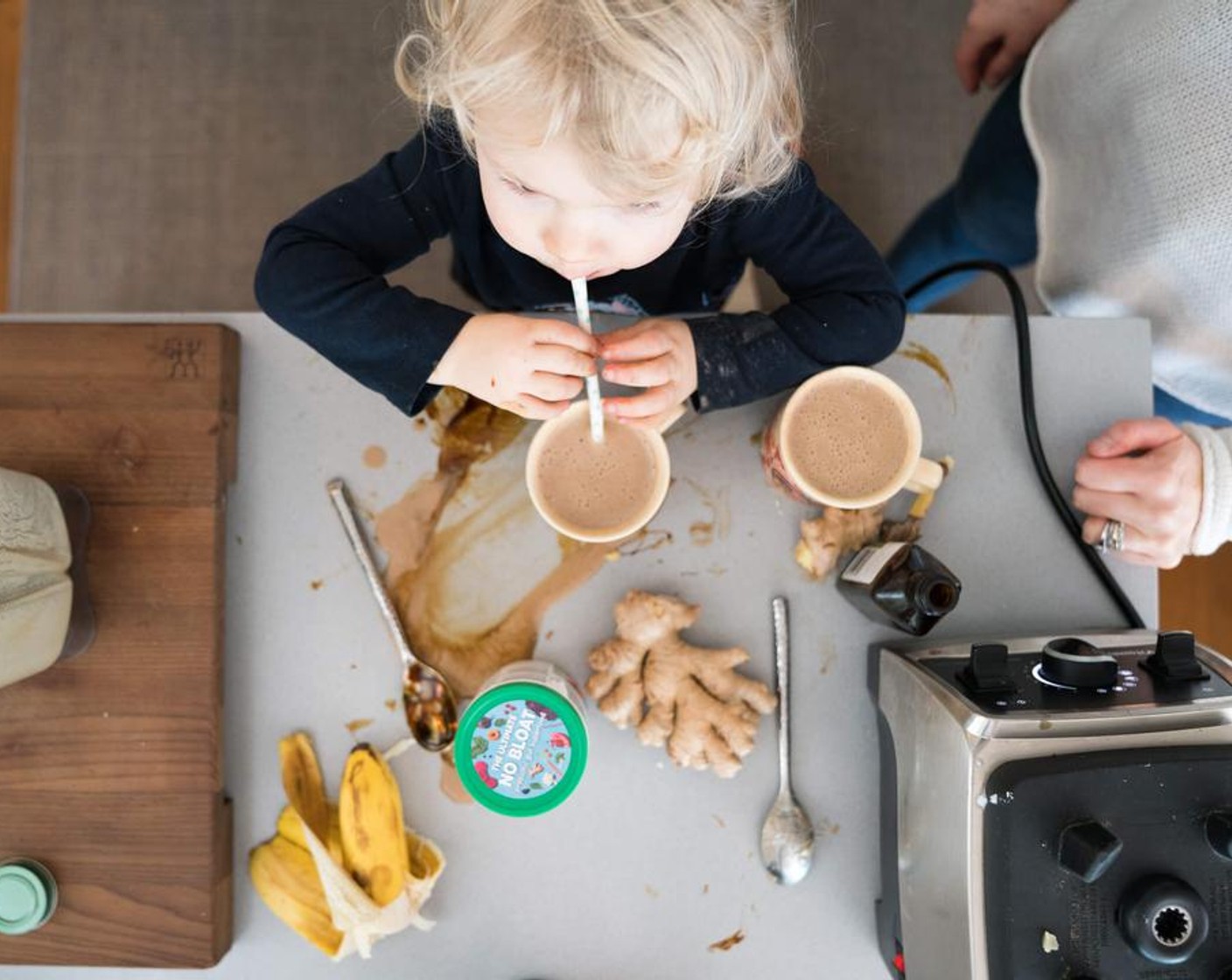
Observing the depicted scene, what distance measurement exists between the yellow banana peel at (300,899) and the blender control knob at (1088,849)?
57cm

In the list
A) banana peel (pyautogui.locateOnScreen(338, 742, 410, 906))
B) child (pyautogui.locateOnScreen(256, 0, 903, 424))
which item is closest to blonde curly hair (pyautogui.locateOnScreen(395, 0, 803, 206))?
child (pyautogui.locateOnScreen(256, 0, 903, 424))

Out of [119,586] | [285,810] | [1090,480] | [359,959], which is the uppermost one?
[1090,480]

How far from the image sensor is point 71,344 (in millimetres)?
732

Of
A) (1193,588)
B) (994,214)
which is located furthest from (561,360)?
(1193,588)

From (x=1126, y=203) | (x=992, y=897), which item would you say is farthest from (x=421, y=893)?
(x=1126, y=203)

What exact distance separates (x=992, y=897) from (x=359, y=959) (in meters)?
0.52

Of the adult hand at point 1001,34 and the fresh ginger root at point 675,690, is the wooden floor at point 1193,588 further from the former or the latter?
the fresh ginger root at point 675,690

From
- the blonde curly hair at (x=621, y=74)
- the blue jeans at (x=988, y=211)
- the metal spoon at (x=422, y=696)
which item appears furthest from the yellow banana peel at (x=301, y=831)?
the blue jeans at (x=988, y=211)

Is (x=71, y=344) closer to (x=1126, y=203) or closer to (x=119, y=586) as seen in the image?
(x=119, y=586)

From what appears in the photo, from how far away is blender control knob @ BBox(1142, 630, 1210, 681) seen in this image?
0.63 metres

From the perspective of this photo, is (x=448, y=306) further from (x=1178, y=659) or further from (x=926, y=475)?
(x=1178, y=659)

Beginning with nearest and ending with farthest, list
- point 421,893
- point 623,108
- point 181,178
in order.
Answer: point 623,108 → point 421,893 → point 181,178

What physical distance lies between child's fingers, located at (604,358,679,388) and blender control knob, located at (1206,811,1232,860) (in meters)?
0.48

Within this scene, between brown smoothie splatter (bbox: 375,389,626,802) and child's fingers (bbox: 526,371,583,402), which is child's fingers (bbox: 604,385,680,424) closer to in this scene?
child's fingers (bbox: 526,371,583,402)
